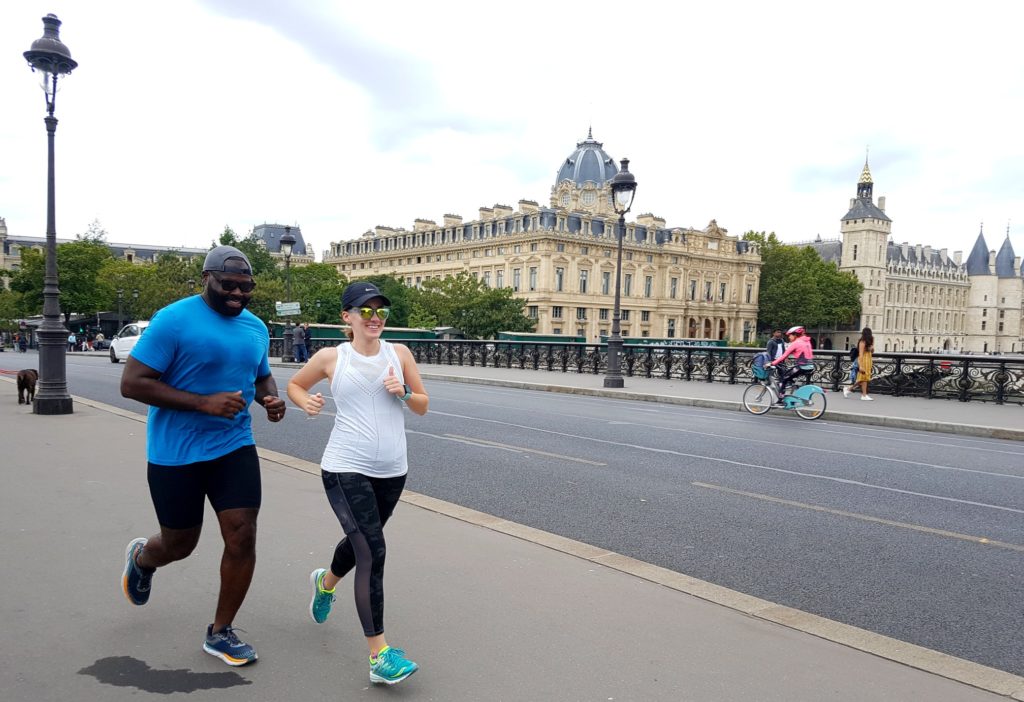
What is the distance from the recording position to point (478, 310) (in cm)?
A: 6475

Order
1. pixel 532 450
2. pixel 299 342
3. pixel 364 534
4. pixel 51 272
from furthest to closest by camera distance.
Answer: pixel 299 342, pixel 51 272, pixel 532 450, pixel 364 534

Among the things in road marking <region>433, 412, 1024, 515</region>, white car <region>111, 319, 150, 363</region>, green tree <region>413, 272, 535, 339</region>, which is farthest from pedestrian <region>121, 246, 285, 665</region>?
green tree <region>413, 272, 535, 339</region>

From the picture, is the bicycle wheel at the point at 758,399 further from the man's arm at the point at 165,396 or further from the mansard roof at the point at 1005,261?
the mansard roof at the point at 1005,261

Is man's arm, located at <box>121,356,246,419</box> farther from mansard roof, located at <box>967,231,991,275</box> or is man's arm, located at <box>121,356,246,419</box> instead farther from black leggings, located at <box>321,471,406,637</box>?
mansard roof, located at <box>967,231,991,275</box>

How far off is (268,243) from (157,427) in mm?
135735

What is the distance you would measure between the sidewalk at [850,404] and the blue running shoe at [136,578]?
13781 mm

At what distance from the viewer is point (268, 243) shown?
132 meters

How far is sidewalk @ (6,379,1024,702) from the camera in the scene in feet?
10.9

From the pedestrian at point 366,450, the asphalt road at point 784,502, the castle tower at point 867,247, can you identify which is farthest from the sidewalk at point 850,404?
the castle tower at point 867,247

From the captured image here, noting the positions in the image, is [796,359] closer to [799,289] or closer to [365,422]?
[365,422]

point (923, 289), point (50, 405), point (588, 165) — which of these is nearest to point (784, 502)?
point (50, 405)

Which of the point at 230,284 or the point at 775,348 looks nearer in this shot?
the point at 230,284

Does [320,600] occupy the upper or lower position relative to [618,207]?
lower

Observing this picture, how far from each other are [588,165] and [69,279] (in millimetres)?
64660
